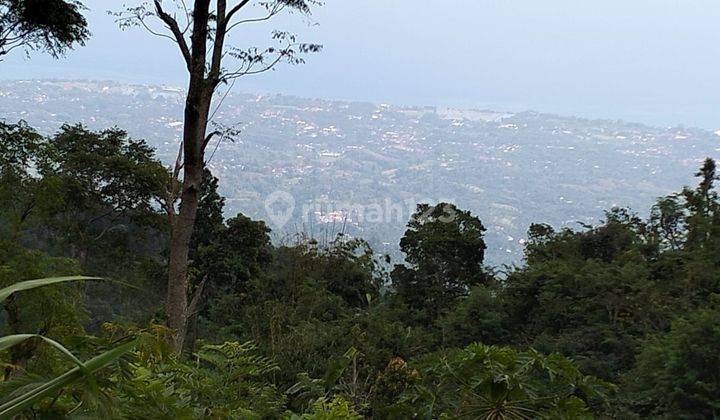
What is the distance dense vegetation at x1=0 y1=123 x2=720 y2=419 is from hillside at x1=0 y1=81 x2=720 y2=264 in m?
10.1

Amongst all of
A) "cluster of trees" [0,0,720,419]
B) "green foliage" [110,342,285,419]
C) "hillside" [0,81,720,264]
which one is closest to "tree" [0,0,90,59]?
"cluster of trees" [0,0,720,419]

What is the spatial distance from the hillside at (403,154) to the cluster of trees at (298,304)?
10187mm

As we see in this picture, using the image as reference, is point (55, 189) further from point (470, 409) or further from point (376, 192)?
point (376, 192)

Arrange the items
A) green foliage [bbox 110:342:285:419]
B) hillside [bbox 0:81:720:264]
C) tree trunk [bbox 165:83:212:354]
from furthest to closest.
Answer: hillside [bbox 0:81:720:264]
tree trunk [bbox 165:83:212:354]
green foliage [bbox 110:342:285:419]

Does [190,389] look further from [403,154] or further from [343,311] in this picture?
[403,154]

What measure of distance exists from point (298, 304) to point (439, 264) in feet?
12.7

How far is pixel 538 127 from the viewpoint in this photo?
72.4 metres

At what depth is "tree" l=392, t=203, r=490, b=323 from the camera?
12984 millimetres

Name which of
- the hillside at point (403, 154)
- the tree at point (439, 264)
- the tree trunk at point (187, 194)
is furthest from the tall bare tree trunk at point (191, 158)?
the hillside at point (403, 154)

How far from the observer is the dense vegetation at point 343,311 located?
1.94 metres

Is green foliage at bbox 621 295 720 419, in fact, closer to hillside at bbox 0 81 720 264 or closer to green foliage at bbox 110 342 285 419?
green foliage at bbox 110 342 285 419

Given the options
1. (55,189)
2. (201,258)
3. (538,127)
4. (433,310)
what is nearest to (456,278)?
(433,310)

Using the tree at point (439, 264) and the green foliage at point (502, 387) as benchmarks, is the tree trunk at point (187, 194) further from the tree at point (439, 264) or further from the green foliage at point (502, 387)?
A: the tree at point (439, 264)

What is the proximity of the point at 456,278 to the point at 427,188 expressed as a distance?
32792 mm
